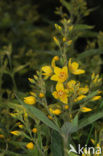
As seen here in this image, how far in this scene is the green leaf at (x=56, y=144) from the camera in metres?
0.86

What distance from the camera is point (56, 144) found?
87 cm

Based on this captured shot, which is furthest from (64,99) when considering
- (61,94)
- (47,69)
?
(47,69)

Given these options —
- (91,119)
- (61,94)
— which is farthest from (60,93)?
(91,119)

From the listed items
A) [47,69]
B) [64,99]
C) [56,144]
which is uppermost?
[47,69]

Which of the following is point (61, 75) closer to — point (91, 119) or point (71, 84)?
point (71, 84)

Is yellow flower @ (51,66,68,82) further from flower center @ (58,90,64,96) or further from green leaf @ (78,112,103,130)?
green leaf @ (78,112,103,130)

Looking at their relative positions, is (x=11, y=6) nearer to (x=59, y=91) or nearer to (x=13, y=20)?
(x=13, y=20)

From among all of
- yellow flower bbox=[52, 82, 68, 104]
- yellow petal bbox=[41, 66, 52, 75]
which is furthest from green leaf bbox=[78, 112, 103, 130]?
yellow petal bbox=[41, 66, 52, 75]

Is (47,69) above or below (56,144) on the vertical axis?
above

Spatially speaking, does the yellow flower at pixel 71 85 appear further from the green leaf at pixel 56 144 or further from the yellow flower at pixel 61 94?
the green leaf at pixel 56 144

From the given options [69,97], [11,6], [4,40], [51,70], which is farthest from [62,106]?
[11,6]

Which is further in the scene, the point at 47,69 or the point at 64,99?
the point at 47,69

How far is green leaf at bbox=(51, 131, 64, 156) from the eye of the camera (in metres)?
0.86

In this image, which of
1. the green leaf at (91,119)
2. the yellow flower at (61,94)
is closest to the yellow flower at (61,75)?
the yellow flower at (61,94)
